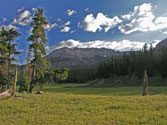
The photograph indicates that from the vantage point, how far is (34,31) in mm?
28016

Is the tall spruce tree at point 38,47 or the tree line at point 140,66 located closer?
the tall spruce tree at point 38,47

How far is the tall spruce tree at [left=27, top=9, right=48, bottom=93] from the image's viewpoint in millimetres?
27281

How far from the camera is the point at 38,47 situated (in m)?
27.6

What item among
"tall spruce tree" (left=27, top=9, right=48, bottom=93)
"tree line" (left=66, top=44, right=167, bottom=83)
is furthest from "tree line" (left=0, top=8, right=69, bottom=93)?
"tree line" (left=66, top=44, right=167, bottom=83)

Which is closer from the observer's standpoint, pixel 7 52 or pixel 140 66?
pixel 7 52

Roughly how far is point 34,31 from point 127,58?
9363 cm

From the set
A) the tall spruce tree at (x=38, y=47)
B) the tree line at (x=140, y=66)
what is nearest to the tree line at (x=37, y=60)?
the tall spruce tree at (x=38, y=47)

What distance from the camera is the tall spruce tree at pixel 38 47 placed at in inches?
1074

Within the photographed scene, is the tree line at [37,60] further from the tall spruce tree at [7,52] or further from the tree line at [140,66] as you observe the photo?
the tree line at [140,66]

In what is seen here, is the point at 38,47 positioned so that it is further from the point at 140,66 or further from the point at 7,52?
the point at 140,66

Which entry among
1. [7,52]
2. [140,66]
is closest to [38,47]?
[7,52]

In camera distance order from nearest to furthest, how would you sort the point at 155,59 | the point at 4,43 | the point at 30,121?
1. the point at 30,121
2. the point at 4,43
3. the point at 155,59

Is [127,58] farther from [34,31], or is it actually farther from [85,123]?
[85,123]

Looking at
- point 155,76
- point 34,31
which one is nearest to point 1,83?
point 34,31
